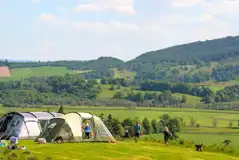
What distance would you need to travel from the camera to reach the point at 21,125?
154 feet

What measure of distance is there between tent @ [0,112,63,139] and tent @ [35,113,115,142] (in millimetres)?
4673

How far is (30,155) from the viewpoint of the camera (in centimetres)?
3167

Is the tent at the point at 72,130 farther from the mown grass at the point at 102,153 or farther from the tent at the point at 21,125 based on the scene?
the tent at the point at 21,125

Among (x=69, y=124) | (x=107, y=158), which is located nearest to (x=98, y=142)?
(x=69, y=124)

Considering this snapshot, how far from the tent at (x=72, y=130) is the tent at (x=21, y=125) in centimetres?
467

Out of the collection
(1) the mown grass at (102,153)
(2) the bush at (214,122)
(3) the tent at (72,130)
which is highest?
(3) the tent at (72,130)

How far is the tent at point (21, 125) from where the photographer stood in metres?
46.6

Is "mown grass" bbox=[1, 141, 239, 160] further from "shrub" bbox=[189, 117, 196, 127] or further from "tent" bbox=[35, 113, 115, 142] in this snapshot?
"shrub" bbox=[189, 117, 196, 127]

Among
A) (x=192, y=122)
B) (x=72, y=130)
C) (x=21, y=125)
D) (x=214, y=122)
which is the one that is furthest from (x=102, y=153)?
(x=214, y=122)

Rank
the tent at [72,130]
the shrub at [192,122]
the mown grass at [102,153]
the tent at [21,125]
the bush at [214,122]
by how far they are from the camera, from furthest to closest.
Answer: the shrub at [192,122] → the bush at [214,122] → the tent at [21,125] → the tent at [72,130] → the mown grass at [102,153]

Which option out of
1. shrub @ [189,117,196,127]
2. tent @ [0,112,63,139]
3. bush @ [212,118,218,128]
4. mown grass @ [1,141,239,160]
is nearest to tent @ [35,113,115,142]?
mown grass @ [1,141,239,160]

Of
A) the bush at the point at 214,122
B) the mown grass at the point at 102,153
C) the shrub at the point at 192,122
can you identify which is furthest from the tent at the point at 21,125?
the shrub at the point at 192,122

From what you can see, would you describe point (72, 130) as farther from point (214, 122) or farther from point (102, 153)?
point (214, 122)

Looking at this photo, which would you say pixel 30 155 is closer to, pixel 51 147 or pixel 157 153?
pixel 51 147
